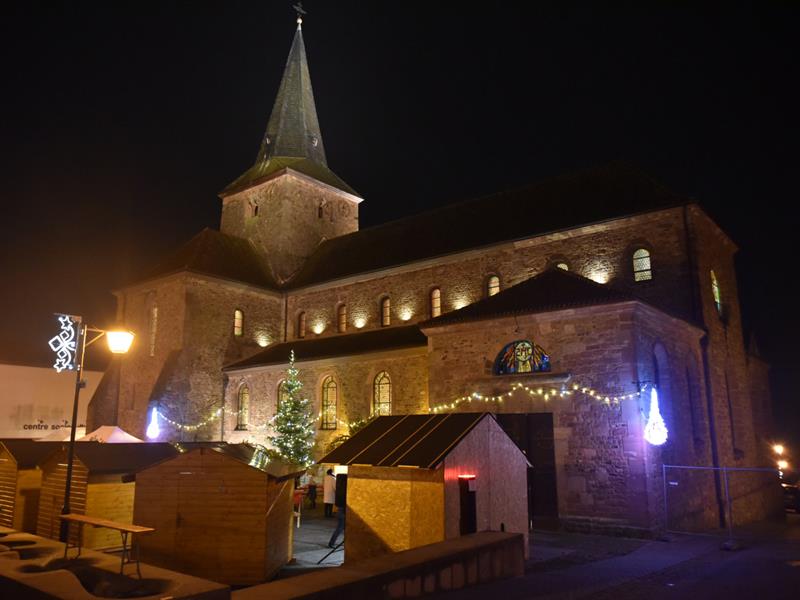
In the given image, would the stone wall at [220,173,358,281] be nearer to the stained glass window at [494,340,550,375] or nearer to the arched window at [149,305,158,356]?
→ the arched window at [149,305,158,356]

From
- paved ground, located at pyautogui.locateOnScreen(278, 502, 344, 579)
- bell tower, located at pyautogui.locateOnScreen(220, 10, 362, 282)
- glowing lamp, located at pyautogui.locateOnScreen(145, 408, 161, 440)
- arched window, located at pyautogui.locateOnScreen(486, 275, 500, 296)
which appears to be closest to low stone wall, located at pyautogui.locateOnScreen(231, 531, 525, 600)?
paved ground, located at pyautogui.locateOnScreen(278, 502, 344, 579)

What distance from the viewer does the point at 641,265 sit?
21.0m

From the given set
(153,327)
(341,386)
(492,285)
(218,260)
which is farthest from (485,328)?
(153,327)

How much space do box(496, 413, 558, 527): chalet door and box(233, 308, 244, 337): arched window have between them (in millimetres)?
16916

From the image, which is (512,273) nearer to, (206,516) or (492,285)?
(492,285)

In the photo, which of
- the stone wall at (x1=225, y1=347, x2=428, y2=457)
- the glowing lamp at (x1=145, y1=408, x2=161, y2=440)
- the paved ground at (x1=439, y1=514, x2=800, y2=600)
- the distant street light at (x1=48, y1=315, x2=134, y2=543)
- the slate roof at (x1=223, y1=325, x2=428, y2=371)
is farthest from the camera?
the glowing lamp at (x1=145, y1=408, x2=161, y2=440)

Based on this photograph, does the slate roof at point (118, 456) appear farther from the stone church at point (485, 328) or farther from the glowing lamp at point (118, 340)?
the stone church at point (485, 328)

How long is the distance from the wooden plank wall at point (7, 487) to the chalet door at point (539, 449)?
12461 millimetres

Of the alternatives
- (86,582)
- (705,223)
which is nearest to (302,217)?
(705,223)

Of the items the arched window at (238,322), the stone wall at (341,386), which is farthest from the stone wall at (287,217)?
the stone wall at (341,386)

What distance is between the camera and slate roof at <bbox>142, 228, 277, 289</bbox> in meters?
31.0

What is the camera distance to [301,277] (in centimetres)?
3338

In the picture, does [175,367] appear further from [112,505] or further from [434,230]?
[112,505]

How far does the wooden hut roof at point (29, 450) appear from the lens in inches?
571
